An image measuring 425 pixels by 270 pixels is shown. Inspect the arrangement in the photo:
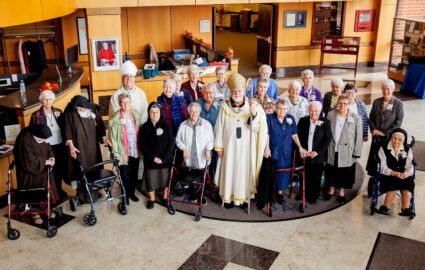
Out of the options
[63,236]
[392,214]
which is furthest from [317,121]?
[63,236]

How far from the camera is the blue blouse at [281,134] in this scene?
554cm

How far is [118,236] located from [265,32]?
372 inches

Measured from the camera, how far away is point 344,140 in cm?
561

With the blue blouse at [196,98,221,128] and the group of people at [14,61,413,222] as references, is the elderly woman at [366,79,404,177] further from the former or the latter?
the blue blouse at [196,98,221,128]

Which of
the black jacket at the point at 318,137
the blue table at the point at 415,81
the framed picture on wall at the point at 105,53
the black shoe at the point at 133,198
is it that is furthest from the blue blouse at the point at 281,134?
the blue table at the point at 415,81

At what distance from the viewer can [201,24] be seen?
11930 mm

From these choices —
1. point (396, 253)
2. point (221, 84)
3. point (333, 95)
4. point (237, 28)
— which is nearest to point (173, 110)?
point (221, 84)

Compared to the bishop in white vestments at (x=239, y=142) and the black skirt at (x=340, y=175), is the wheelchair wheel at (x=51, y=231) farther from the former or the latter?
the black skirt at (x=340, y=175)

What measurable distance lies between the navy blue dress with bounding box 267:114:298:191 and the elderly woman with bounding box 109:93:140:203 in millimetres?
1688

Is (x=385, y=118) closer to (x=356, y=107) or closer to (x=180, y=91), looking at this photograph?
(x=356, y=107)

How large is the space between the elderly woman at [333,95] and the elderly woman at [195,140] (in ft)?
5.68

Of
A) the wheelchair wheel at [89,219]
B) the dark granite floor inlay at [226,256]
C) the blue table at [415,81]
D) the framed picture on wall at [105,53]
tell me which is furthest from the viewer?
the blue table at [415,81]

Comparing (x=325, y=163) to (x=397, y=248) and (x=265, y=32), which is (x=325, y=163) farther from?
(x=265, y=32)

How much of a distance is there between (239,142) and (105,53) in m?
4.01
